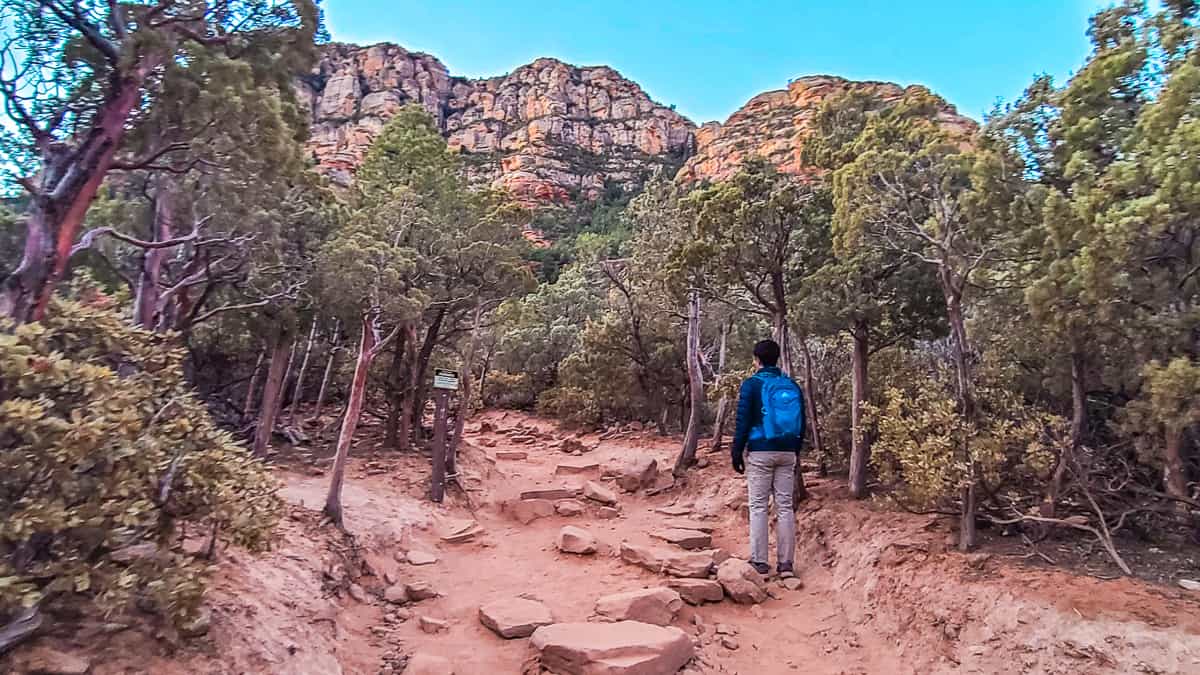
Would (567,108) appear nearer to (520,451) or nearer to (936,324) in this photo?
(520,451)

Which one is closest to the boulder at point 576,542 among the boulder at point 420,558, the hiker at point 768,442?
the boulder at point 420,558

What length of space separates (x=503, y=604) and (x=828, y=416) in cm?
600

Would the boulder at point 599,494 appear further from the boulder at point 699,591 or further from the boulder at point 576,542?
the boulder at point 699,591

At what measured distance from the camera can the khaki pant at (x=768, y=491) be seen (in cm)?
680

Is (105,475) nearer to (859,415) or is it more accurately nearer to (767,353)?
(767,353)

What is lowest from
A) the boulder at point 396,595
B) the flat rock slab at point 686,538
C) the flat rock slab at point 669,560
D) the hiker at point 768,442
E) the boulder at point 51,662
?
the boulder at point 396,595

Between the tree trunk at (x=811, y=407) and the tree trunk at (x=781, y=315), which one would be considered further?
the tree trunk at (x=811, y=407)

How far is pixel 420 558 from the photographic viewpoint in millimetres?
8266

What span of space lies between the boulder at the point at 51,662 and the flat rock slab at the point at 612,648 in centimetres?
296

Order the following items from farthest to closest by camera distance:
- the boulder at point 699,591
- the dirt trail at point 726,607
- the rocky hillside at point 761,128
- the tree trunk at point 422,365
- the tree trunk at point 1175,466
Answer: the rocky hillside at point 761,128 < the tree trunk at point 422,365 < the boulder at point 699,591 < the tree trunk at point 1175,466 < the dirt trail at point 726,607

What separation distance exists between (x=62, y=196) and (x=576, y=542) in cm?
657

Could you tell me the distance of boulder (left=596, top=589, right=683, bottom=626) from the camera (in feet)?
18.9

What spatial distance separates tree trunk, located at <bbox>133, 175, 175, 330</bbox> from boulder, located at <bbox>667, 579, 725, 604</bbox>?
700cm

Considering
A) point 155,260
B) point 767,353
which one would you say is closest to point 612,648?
point 767,353
